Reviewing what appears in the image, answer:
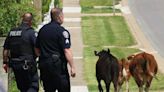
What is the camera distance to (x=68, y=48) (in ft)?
35.9

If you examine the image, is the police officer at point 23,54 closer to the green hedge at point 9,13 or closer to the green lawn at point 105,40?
the green lawn at point 105,40

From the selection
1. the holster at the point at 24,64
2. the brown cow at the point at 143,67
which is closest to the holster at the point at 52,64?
the holster at the point at 24,64

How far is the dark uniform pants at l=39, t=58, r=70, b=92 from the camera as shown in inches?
437

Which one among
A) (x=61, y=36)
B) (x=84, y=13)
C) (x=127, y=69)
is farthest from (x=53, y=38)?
(x=84, y=13)

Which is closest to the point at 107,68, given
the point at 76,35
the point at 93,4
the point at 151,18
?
the point at 76,35

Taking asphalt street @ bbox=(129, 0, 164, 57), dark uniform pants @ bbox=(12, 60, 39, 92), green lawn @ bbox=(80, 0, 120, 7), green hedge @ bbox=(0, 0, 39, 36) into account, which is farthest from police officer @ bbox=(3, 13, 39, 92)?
green lawn @ bbox=(80, 0, 120, 7)

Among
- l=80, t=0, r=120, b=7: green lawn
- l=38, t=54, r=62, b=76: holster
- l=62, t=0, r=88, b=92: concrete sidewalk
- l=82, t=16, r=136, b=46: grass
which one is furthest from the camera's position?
l=80, t=0, r=120, b=7: green lawn

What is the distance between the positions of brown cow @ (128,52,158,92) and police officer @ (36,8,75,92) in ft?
11.4

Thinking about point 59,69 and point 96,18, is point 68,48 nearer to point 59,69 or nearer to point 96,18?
point 59,69

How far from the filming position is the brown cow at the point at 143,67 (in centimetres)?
1422

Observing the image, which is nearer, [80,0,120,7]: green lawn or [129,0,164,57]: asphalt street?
[129,0,164,57]: asphalt street

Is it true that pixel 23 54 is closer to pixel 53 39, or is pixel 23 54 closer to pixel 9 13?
pixel 53 39

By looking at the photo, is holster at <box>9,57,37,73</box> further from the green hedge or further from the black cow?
the green hedge

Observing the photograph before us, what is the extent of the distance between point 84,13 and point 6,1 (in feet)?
74.0
